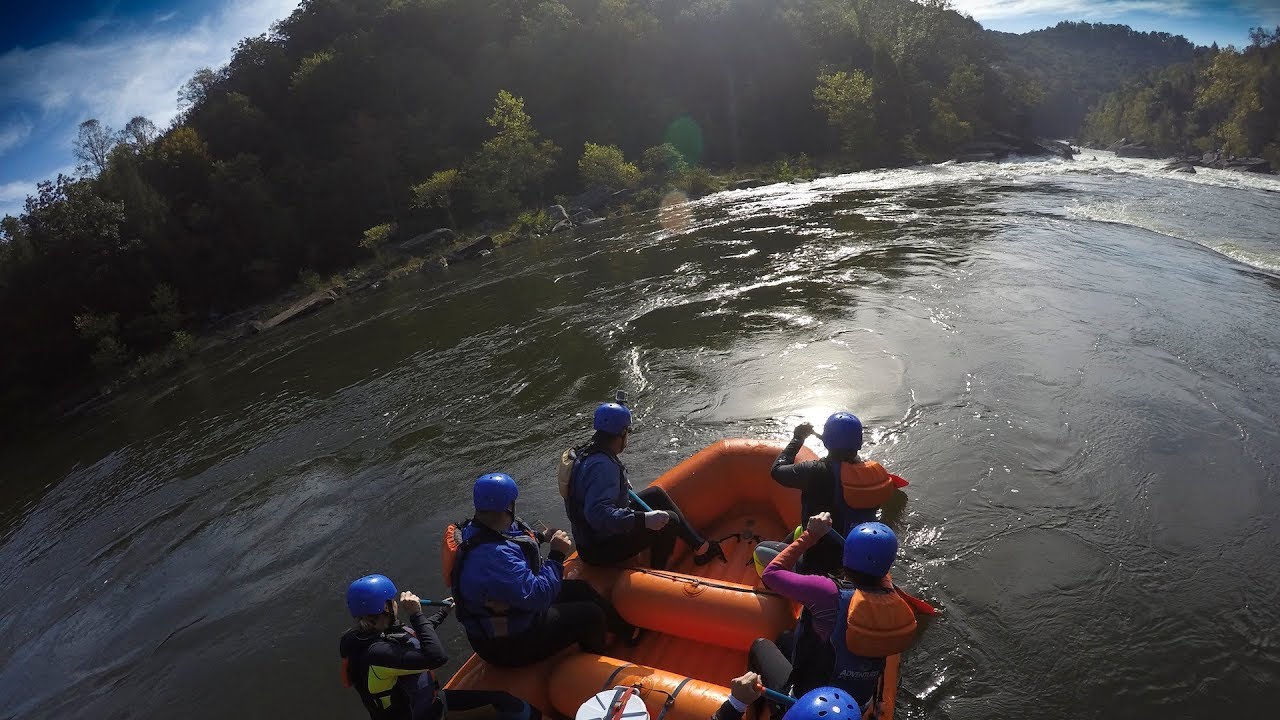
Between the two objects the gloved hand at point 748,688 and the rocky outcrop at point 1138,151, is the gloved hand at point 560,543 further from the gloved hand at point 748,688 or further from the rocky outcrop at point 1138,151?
the rocky outcrop at point 1138,151

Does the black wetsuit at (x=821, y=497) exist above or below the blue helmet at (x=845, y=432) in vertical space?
below

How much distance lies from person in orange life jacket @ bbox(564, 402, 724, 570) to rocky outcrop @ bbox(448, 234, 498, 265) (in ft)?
74.3

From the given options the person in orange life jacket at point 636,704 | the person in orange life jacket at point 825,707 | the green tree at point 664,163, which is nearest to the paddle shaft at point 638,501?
the person in orange life jacket at point 636,704

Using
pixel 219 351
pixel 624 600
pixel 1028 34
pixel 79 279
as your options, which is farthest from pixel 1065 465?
pixel 1028 34

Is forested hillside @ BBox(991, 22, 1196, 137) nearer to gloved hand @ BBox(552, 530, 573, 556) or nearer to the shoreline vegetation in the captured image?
the shoreline vegetation

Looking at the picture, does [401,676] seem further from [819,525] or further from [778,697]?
[819,525]

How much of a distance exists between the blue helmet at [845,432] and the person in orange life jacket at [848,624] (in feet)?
2.93

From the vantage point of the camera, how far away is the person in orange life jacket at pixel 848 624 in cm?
247

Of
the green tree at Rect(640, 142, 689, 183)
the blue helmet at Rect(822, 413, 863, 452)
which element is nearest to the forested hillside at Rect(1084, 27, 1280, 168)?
the green tree at Rect(640, 142, 689, 183)

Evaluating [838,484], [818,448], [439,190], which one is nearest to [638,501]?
[838,484]

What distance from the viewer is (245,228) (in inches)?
1351

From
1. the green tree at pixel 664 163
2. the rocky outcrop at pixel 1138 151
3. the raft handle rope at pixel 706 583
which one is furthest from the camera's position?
the rocky outcrop at pixel 1138 151

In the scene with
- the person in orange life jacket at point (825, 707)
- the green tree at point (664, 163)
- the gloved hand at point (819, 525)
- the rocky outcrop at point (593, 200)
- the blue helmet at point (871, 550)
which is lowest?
the gloved hand at point (819, 525)

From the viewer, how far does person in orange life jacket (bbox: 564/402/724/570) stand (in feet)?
12.0
